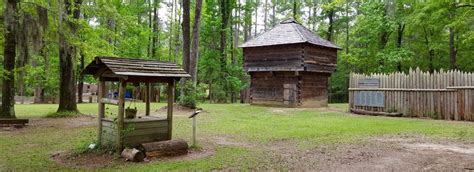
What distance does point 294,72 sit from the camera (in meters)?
24.9

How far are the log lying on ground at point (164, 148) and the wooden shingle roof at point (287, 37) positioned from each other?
16300 mm

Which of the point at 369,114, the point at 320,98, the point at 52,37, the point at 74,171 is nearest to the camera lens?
the point at 74,171

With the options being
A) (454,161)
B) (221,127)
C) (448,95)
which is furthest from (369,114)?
(454,161)

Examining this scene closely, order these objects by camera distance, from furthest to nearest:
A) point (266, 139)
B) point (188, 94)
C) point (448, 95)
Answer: point (188, 94) → point (448, 95) → point (266, 139)

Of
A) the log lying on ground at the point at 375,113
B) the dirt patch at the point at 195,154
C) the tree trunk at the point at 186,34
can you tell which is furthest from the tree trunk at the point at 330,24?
the dirt patch at the point at 195,154

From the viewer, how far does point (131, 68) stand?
8781 millimetres

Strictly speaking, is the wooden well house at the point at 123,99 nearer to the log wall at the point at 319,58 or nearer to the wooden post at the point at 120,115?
the wooden post at the point at 120,115

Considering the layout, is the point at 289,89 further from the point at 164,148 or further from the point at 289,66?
the point at 164,148

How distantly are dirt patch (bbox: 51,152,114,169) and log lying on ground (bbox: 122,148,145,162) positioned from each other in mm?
339

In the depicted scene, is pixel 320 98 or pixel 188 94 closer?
pixel 188 94

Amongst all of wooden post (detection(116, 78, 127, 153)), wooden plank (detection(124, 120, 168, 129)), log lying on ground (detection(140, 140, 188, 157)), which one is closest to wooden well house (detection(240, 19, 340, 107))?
wooden plank (detection(124, 120, 168, 129))

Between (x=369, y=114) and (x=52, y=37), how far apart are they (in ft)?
52.9

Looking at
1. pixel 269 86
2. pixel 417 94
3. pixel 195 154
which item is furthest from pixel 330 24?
pixel 195 154

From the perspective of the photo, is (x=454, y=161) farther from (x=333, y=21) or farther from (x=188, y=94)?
(x=333, y=21)
